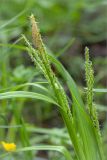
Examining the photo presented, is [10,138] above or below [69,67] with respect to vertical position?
below

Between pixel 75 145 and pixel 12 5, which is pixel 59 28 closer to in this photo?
pixel 12 5

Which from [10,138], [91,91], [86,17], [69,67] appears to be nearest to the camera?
[91,91]

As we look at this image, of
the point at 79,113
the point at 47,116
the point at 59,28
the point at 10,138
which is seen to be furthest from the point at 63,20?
the point at 79,113

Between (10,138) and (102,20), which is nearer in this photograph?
(10,138)

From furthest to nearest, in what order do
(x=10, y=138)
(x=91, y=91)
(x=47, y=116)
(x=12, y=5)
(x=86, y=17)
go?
(x=86, y=17)
(x=12, y=5)
(x=47, y=116)
(x=10, y=138)
(x=91, y=91)

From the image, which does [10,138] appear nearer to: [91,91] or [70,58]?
[91,91]

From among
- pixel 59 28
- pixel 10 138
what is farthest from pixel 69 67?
pixel 10 138

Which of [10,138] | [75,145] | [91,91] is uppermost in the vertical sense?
[10,138]

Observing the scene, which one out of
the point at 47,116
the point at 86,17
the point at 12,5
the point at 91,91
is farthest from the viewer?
the point at 86,17

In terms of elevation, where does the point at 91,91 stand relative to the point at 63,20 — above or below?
below
